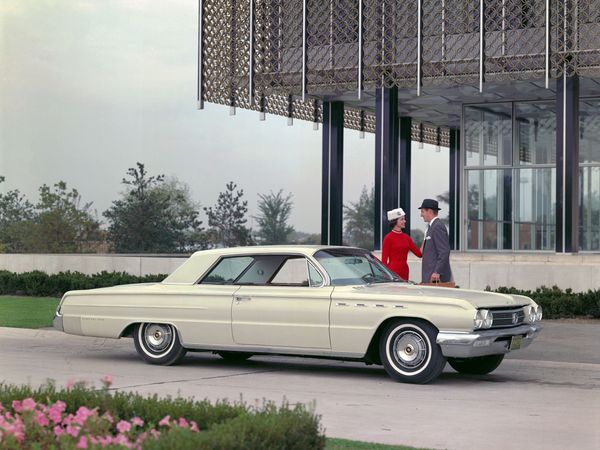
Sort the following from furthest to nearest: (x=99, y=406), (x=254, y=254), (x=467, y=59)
Result: 1. (x=467, y=59)
2. (x=254, y=254)
3. (x=99, y=406)

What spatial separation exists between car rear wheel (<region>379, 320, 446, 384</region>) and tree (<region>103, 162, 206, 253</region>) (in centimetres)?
4184

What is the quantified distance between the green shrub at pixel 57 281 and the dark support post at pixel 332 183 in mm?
7040

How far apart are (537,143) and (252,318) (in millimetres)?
25004

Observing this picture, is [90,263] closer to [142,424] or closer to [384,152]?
[384,152]

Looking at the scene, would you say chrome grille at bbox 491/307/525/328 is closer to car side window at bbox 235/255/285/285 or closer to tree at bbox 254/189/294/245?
car side window at bbox 235/255/285/285

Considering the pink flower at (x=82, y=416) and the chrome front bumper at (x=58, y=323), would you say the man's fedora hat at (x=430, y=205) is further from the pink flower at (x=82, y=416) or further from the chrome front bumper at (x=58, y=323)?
the pink flower at (x=82, y=416)

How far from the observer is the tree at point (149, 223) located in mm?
53812

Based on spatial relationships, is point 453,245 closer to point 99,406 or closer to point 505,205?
point 505,205

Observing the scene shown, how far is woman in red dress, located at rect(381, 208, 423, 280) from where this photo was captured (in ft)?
47.4

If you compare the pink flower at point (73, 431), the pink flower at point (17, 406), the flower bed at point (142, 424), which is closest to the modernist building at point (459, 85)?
the flower bed at point (142, 424)

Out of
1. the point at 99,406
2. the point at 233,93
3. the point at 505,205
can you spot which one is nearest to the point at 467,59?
the point at 233,93

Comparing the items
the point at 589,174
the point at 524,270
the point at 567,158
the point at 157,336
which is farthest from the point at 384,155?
the point at 157,336

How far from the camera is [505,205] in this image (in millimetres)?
36344

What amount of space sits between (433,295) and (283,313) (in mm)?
1779
